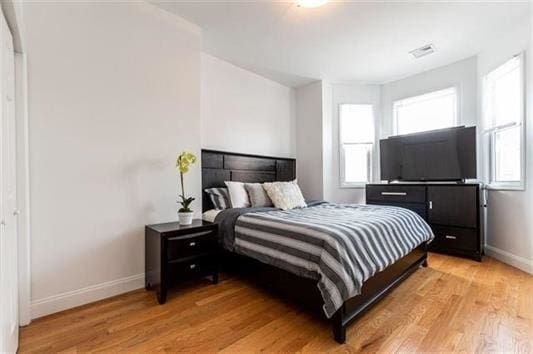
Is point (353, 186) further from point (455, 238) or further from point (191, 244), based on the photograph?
point (191, 244)

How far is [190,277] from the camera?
2.26 metres

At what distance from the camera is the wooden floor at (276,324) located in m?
1.55

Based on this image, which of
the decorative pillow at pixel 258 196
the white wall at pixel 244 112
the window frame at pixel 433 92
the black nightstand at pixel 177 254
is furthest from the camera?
the window frame at pixel 433 92

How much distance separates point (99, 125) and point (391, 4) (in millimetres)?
2891

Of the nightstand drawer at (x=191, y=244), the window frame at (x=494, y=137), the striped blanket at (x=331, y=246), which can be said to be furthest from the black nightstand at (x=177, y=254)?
the window frame at (x=494, y=137)

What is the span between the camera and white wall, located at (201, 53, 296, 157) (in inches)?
137

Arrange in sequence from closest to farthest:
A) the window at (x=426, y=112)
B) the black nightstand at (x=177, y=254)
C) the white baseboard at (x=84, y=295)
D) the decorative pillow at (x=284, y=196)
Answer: the white baseboard at (x=84, y=295), the black nightstand at (x=177, y=254), the decorative pillow at (x=284, y=196), the window at (x=426, y=112)

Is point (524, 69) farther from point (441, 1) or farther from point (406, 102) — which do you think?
point (406, 102)

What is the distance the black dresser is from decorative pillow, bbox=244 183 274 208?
6.42 feet

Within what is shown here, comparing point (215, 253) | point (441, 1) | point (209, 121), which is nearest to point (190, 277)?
point (215, 253)

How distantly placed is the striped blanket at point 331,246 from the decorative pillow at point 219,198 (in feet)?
1.98

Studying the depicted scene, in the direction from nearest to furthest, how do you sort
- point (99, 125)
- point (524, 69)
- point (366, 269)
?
1. point (366, 269)
2. point (99, 125)
3. point (524, 69)

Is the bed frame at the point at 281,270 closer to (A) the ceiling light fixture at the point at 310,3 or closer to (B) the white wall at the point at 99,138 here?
(B) the white wall at the point at 99,138

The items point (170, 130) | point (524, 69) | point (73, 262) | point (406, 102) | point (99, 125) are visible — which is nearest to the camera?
point (73, 262)
